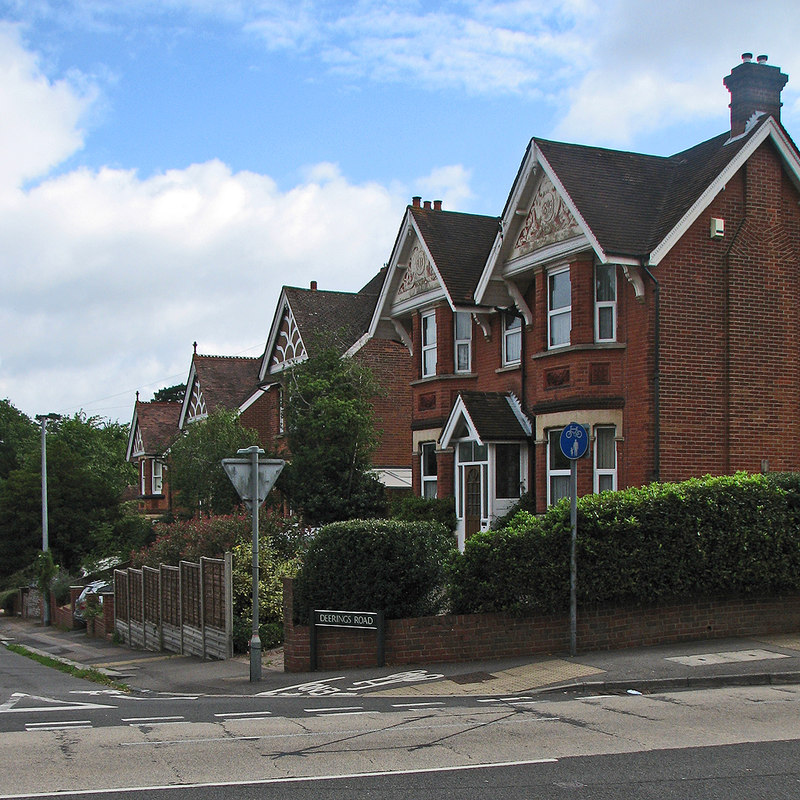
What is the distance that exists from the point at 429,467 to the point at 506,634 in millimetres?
12940

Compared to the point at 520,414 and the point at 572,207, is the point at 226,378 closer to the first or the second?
the point at 520,414

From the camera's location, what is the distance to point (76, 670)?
19578 mm

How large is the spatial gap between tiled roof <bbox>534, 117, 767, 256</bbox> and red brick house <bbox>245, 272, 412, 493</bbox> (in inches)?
420

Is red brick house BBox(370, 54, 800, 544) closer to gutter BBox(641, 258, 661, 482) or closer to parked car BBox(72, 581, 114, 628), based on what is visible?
gutter BBox(641, 258, 661, 482)

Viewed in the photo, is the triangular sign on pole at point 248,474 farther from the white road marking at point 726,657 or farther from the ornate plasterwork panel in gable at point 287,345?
the ornate plasterwork panel in gable at point 287,345

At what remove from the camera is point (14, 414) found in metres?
91.4

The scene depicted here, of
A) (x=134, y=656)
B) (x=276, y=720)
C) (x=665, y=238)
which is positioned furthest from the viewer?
(x=134, y=656)

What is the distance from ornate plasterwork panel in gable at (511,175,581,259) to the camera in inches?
838

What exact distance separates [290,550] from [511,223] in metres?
8.84

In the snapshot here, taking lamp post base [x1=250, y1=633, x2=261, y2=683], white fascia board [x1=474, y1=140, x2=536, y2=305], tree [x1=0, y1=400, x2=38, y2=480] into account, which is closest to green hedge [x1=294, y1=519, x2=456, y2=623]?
lamp post base [x1=250, y1=633, x2=261, y2=683]

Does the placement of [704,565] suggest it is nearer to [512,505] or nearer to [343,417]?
[512,505]

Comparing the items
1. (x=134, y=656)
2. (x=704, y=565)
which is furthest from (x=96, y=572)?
(x=704, y=565)

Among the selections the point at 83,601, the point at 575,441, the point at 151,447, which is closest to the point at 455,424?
the point at 575,441

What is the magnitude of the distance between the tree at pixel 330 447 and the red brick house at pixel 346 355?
132 centimetres
